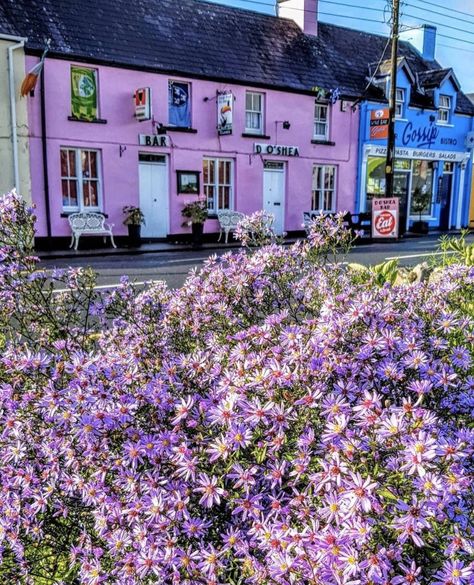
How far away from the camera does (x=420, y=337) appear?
209cm

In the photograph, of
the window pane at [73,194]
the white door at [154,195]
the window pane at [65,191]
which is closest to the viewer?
the window pane at [65,191]

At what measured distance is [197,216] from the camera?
757 inches

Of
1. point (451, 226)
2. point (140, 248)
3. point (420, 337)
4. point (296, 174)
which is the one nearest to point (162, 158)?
point (140, 248)

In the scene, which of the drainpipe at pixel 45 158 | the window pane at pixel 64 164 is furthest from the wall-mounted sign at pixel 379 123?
the drainpipe at pixel 45 158

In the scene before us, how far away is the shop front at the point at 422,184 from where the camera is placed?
82.7ft

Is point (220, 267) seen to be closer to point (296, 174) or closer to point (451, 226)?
point (296, 174)

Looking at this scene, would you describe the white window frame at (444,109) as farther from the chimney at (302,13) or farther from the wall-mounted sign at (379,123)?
the chimney at (302,13)

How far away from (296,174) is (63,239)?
9.75 meters

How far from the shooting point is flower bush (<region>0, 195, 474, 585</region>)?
1.35 metres

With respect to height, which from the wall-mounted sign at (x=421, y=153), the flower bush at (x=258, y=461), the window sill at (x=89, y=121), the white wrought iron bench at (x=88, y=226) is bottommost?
the white wrought iron bench at (x=88, y=226)

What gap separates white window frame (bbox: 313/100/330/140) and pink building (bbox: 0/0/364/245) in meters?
0.04

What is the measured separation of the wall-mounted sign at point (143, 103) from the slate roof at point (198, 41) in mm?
972

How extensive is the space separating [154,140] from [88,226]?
3.76m

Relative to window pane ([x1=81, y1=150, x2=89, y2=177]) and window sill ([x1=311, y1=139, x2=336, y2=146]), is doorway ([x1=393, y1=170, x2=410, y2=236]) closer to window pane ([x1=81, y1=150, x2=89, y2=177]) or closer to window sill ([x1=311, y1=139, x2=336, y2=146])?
window sill ([x1=311, y1=139, x2=336, y2=146])
